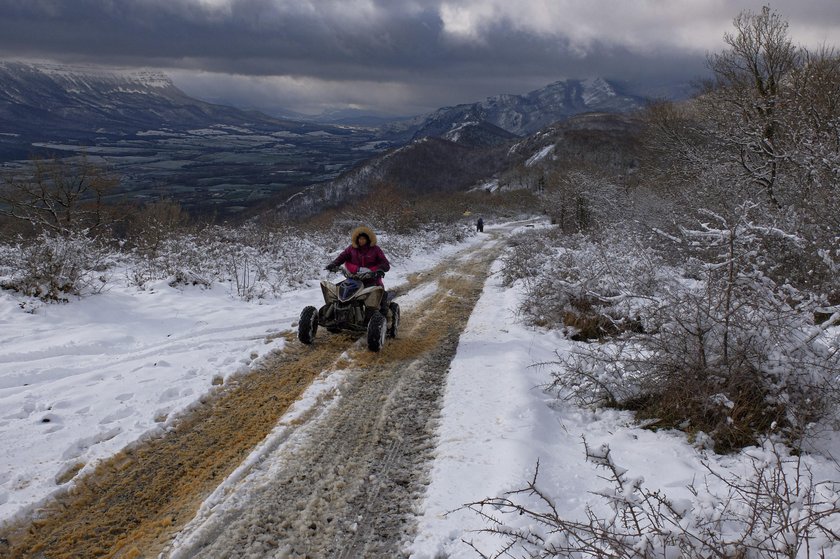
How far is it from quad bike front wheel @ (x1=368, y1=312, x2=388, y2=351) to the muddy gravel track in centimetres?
67

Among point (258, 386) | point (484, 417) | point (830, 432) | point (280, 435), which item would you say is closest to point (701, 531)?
point (830, 432)

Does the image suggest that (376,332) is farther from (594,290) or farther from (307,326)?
(594,290)

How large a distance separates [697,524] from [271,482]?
2949mm

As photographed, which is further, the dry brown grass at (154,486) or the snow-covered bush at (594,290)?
the snow-covered bush at (594,290)

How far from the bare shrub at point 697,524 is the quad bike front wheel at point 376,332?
12.6 ft

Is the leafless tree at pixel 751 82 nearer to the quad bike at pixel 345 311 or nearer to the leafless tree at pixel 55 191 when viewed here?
the quad bike at pixel 345 311

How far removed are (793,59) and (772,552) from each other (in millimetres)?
19819

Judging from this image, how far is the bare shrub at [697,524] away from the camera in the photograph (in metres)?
2.35

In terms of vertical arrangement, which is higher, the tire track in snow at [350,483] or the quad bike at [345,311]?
the quad bike at [345,311]

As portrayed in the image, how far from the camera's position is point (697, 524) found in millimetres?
2664

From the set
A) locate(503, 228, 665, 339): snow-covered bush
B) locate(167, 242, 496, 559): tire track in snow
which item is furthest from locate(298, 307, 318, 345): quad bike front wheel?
locate(503, 228, 665, 339): snow-covered bush

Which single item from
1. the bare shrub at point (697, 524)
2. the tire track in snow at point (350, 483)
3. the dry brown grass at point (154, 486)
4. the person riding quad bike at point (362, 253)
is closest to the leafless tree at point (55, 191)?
the person riding quad bike at point (362, 253)

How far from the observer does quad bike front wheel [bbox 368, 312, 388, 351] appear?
700cm

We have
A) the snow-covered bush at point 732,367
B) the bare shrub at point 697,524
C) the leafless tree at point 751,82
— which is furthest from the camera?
the leafless tree at point 751,82
